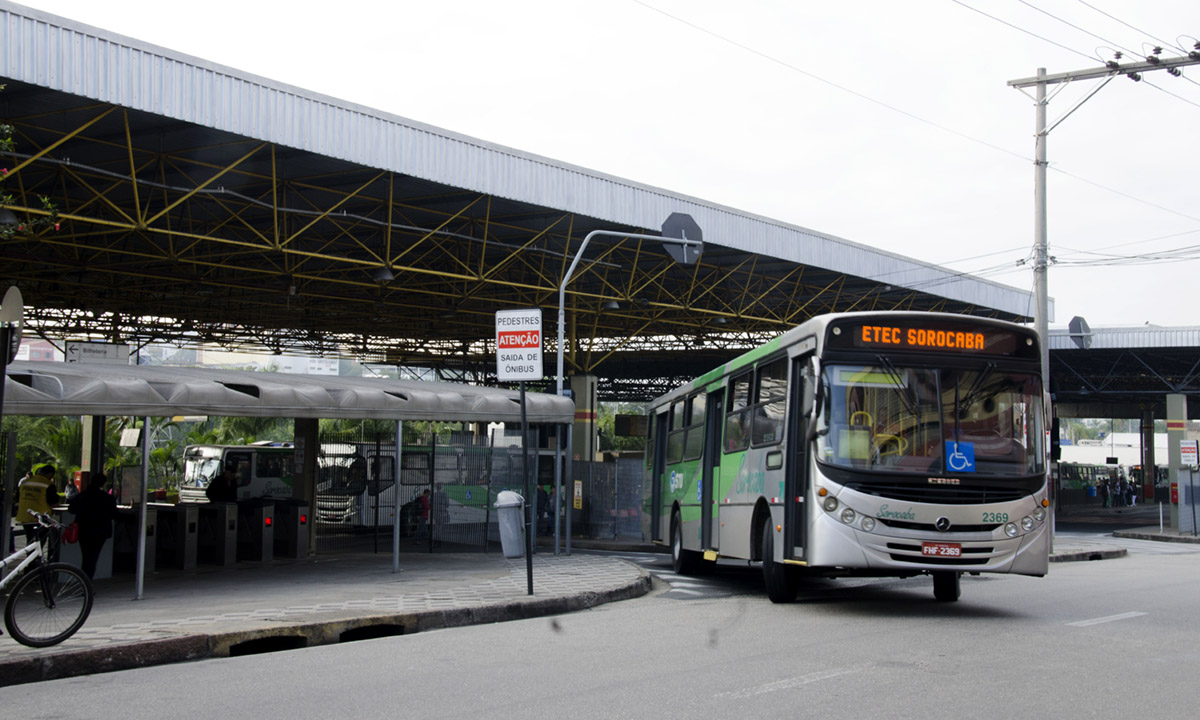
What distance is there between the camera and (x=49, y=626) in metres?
9.41

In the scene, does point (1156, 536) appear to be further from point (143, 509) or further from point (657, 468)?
point (143, 509)

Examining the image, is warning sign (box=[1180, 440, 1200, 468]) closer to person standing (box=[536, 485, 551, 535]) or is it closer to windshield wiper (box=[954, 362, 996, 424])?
person standing (box=[536, 485, 551, 535])

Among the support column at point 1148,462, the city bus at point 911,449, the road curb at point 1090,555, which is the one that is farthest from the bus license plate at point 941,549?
the support column at point 1148,462

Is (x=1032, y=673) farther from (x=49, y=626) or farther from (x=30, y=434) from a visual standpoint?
(x=30, y=434)

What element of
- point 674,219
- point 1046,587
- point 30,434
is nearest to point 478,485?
point 674,219

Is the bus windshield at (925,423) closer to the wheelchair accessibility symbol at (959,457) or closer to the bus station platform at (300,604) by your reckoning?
the wheelchair accessibility symbol at (959,457)

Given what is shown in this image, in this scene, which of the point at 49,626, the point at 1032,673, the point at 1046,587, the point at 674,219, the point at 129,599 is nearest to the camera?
the point at 1032,673

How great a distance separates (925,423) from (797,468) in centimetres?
151

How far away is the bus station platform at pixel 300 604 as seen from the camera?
31.3ft

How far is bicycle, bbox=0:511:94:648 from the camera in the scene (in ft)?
30.1

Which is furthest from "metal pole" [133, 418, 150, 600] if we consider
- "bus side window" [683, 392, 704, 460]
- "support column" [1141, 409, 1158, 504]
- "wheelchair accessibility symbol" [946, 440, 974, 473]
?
"support column" [1141, 409, 1158, 504]

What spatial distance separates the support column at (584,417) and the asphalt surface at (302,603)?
62.4 ft

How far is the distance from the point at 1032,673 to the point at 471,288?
27.3 m

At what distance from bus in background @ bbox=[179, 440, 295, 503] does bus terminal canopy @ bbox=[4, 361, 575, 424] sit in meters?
15.1
